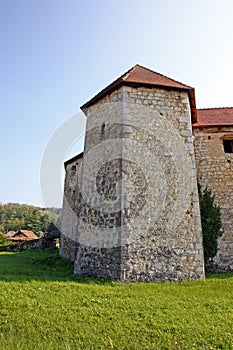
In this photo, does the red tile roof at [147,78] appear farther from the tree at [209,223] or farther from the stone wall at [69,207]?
the stone wall at [69,207]

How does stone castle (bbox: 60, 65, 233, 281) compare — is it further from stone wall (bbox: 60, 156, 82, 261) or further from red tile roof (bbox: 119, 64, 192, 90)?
stone wall (bbox: 60, 156, 82, 261)

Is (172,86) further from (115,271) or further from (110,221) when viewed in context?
(115,271)

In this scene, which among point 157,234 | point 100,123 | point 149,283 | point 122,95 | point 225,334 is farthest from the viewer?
point 100,123

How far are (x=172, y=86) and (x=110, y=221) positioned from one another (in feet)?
16.2

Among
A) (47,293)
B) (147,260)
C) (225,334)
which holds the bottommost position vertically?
(225,334)

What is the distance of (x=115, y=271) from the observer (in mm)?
7164

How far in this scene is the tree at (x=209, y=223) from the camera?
388 inches

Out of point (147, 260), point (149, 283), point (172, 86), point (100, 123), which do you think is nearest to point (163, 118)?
point (172, 86)

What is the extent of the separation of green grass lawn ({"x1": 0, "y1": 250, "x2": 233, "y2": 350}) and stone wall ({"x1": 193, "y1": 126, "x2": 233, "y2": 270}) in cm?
388

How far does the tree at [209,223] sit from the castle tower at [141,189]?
6.91ft

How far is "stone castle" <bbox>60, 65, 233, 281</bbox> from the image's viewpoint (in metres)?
7.41

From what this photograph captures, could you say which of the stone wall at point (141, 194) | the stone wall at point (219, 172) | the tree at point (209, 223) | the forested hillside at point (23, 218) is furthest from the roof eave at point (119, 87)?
the forested hillside at point (23, 218)

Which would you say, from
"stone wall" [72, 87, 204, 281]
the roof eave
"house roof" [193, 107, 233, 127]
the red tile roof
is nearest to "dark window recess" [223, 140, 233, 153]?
"house roof" [193, 107, 233, 127]

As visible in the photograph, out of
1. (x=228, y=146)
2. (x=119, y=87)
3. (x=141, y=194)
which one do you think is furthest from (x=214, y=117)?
(x=141, y=194)
